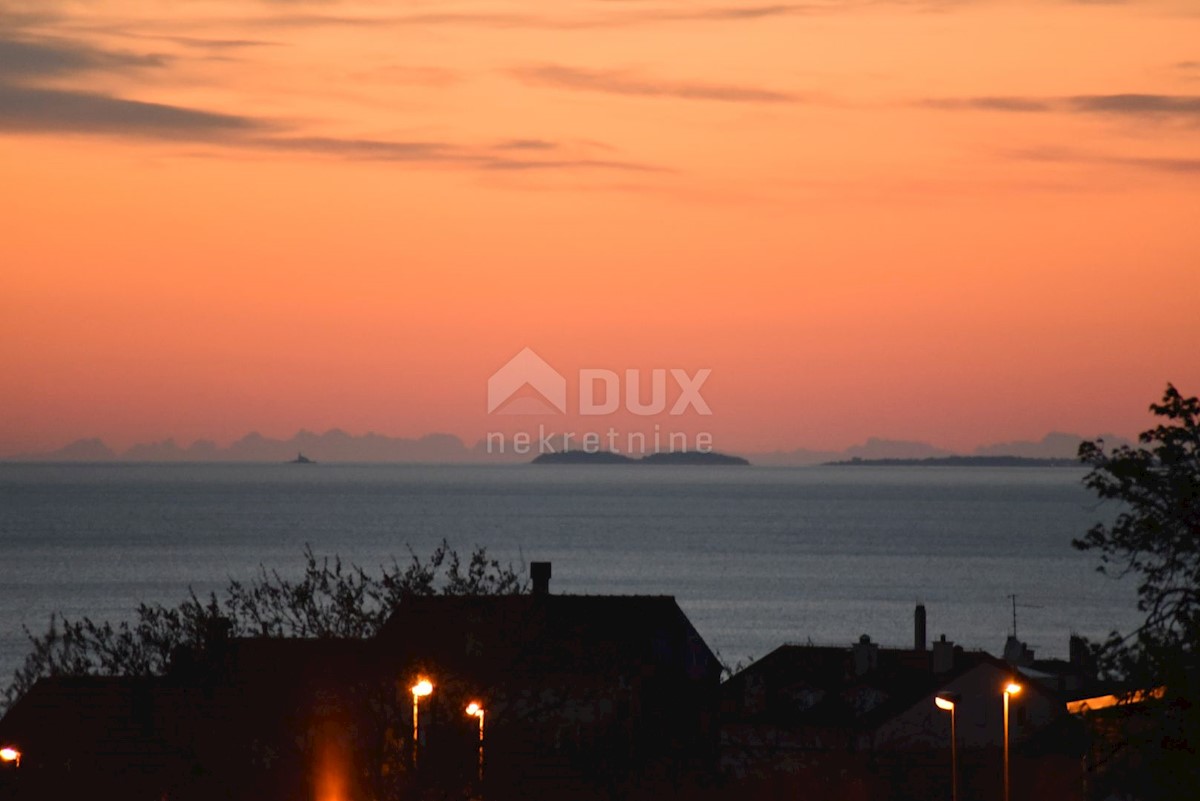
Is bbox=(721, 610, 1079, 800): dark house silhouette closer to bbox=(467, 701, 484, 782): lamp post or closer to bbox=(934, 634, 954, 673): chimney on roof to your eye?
bbox=(934, 634, 954, 673): chimney on roof

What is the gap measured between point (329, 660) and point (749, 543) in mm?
159468

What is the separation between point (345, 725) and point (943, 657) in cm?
2722

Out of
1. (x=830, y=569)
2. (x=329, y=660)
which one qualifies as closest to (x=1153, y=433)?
(x=329, y=660)

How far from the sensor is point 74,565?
148 m

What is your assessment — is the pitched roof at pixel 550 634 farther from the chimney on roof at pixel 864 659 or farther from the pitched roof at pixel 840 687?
the chimney on roof at pixel 864 659

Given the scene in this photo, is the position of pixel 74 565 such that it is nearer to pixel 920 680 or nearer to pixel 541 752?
Result: pixel 920 680

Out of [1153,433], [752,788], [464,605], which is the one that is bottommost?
[752,788]

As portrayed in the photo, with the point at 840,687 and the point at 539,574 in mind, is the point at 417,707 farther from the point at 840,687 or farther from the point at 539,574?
the point at 840,687

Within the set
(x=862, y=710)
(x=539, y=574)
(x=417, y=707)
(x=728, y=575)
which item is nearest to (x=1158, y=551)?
(x=417, y=707)

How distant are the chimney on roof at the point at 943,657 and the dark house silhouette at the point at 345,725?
50.6 ft

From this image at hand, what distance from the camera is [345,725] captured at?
86.6 feet

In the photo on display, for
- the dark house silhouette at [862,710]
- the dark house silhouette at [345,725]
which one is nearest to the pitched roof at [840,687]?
the dark house silhouette at [862,710]

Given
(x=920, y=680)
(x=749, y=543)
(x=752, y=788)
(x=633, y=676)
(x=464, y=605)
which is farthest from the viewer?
(x=749, y=543)

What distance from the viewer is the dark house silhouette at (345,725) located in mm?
25859
